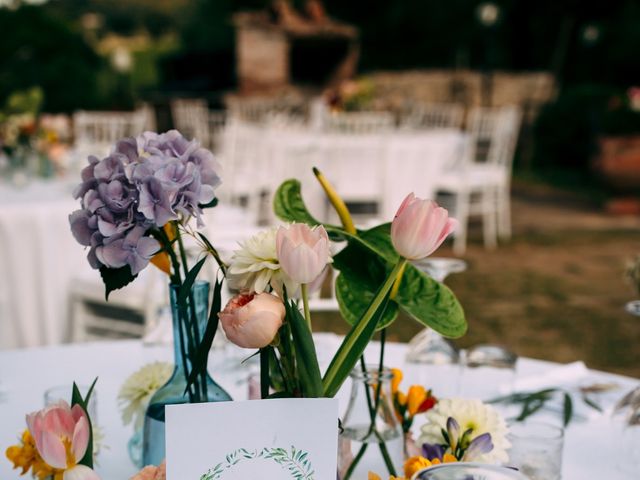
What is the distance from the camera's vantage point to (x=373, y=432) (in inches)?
34.1

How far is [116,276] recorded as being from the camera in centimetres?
77

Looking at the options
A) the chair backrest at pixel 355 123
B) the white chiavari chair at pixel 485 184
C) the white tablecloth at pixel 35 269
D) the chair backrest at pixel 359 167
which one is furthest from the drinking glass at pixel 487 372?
the chair backrest at pixel 355 123

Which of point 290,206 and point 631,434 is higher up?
point 290,206

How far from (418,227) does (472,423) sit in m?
0.25

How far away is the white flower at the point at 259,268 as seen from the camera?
27.8 inches

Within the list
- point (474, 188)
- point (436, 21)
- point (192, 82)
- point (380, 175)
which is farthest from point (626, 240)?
point (436, 21)

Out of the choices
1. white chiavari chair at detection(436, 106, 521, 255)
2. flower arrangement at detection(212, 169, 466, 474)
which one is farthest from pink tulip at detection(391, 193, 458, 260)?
white chiavari chair at detection(436, 106, 521, 255)

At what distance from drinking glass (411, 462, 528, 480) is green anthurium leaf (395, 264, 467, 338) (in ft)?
0.76

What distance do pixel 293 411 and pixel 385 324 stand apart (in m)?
0.17

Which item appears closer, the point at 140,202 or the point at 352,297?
the point at 140,202

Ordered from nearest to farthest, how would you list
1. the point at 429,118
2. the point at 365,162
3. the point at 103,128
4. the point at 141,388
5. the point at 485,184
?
the point at 141,388, the point at 365,162, the point at 485,184, the point at 103,128, the point at 429,118

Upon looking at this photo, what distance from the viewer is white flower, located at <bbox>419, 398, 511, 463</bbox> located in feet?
2.71

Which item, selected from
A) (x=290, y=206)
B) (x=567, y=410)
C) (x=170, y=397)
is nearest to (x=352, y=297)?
(x=290, y=206)

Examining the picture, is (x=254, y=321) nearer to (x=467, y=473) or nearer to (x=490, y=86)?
(x=467, y=473)
